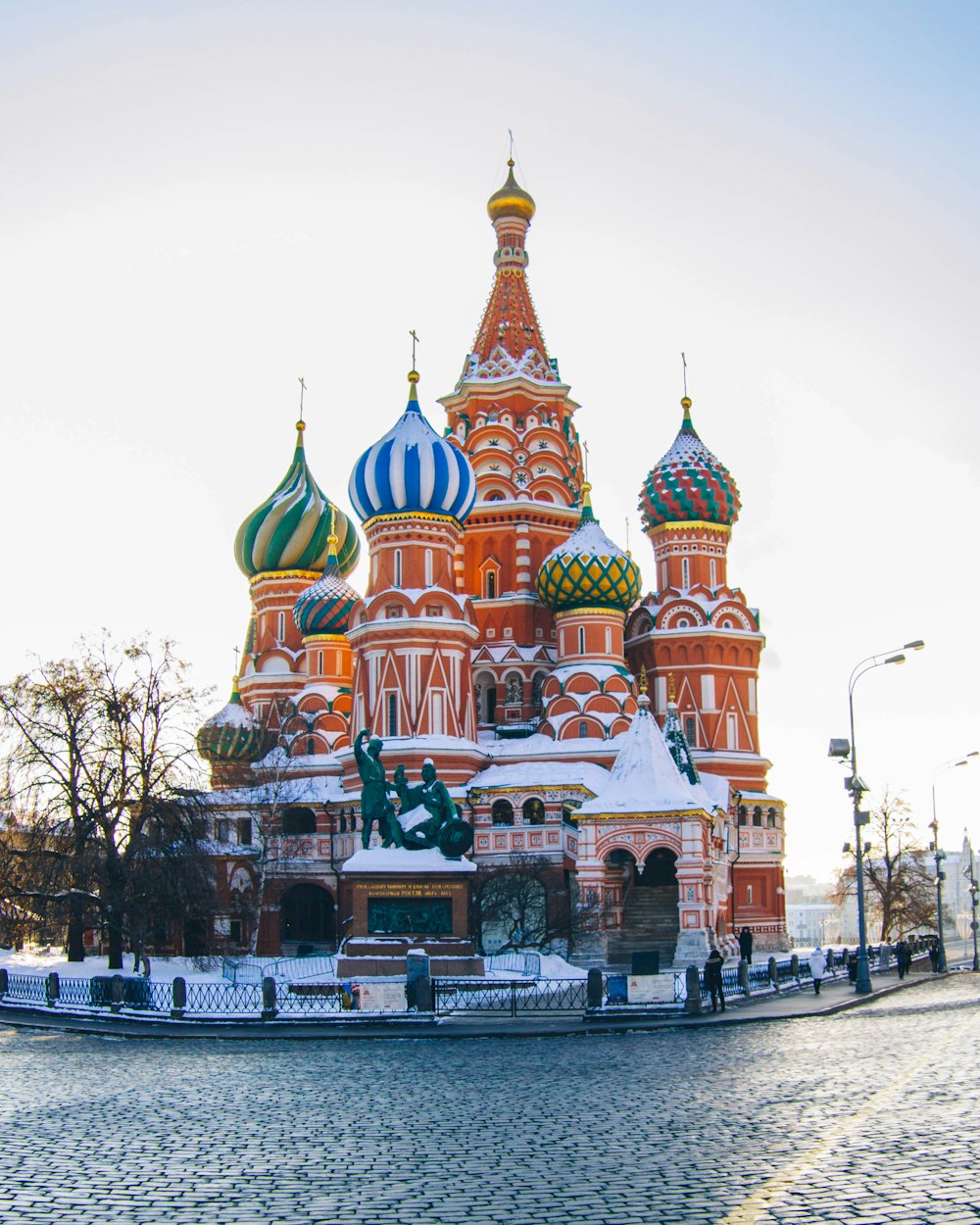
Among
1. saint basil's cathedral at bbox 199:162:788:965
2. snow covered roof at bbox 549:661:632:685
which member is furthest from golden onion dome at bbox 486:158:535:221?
snow covered roof at bbox 549:661:632:685

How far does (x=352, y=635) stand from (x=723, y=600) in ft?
43.0

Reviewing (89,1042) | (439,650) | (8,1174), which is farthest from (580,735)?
(8,1174)

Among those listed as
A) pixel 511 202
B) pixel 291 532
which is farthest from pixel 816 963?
pixel 511 202

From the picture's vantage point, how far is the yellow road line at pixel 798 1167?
8266mm

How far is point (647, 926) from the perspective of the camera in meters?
37.7

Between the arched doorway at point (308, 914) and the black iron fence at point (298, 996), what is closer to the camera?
the black iron fence at point (298, 996)

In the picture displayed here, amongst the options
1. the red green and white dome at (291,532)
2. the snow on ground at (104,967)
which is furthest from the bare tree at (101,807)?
the red green and white dome at (291,532)

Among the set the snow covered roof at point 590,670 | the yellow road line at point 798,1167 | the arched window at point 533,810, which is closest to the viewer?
the yellow road line at point 798,1167

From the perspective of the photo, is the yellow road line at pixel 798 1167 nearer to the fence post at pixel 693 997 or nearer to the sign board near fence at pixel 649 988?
the fence post at pixel 693 997

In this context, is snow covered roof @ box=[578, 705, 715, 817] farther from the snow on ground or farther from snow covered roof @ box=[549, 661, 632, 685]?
the snow on ground

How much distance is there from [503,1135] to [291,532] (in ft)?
148

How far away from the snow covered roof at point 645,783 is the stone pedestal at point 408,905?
6.51 m

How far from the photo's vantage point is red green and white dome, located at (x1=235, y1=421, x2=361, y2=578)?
5491 centimetres

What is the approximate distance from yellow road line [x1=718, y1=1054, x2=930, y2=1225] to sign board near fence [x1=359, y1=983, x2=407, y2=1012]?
12.1 meters
